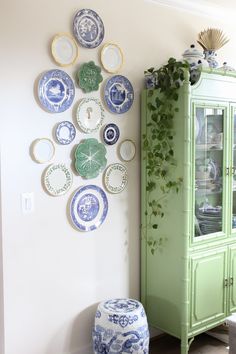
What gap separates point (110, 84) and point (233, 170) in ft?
3.58

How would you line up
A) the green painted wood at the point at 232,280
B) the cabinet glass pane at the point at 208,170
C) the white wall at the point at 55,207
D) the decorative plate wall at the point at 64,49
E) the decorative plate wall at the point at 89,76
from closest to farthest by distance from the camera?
the white wall at the point at 55,207
the decorative plate wall at the point at 64,49
the decorative plate wall at the point at 89,76
the cabinet glass pane at the point at 208,170
the green painted wood at the point at 232,280

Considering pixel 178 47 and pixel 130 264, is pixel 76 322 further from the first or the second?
pixel 178 47

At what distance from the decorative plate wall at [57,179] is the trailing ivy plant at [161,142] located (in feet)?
1.96

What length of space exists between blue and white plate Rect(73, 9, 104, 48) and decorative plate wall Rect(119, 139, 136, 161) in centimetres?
67

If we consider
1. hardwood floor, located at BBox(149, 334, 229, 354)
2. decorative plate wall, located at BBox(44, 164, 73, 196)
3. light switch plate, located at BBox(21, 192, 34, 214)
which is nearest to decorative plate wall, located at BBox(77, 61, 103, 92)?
decorative plate wall, located at BBox(44, 164, 73, 196)

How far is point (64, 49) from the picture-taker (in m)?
2.50

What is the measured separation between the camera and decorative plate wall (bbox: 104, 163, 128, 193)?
2.76 m

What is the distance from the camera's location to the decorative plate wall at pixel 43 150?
2.41 metres

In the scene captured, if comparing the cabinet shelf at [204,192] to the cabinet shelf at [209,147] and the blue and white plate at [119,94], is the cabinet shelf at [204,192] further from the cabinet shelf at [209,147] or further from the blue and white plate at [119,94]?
the blue and white plate at [119,94]

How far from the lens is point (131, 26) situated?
2820 mm

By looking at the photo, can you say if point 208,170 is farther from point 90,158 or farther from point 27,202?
point 27,202

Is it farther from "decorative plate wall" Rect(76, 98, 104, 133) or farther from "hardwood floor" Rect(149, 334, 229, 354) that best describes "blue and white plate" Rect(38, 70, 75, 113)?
"hardwood floor" Rect(149, 334, 229, 354)

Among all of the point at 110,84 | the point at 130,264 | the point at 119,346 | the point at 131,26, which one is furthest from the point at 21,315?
the point at 131,26

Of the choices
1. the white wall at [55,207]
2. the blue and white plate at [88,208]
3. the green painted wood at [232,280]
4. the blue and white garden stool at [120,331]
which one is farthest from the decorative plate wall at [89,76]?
the green painted wood at [232,280]
